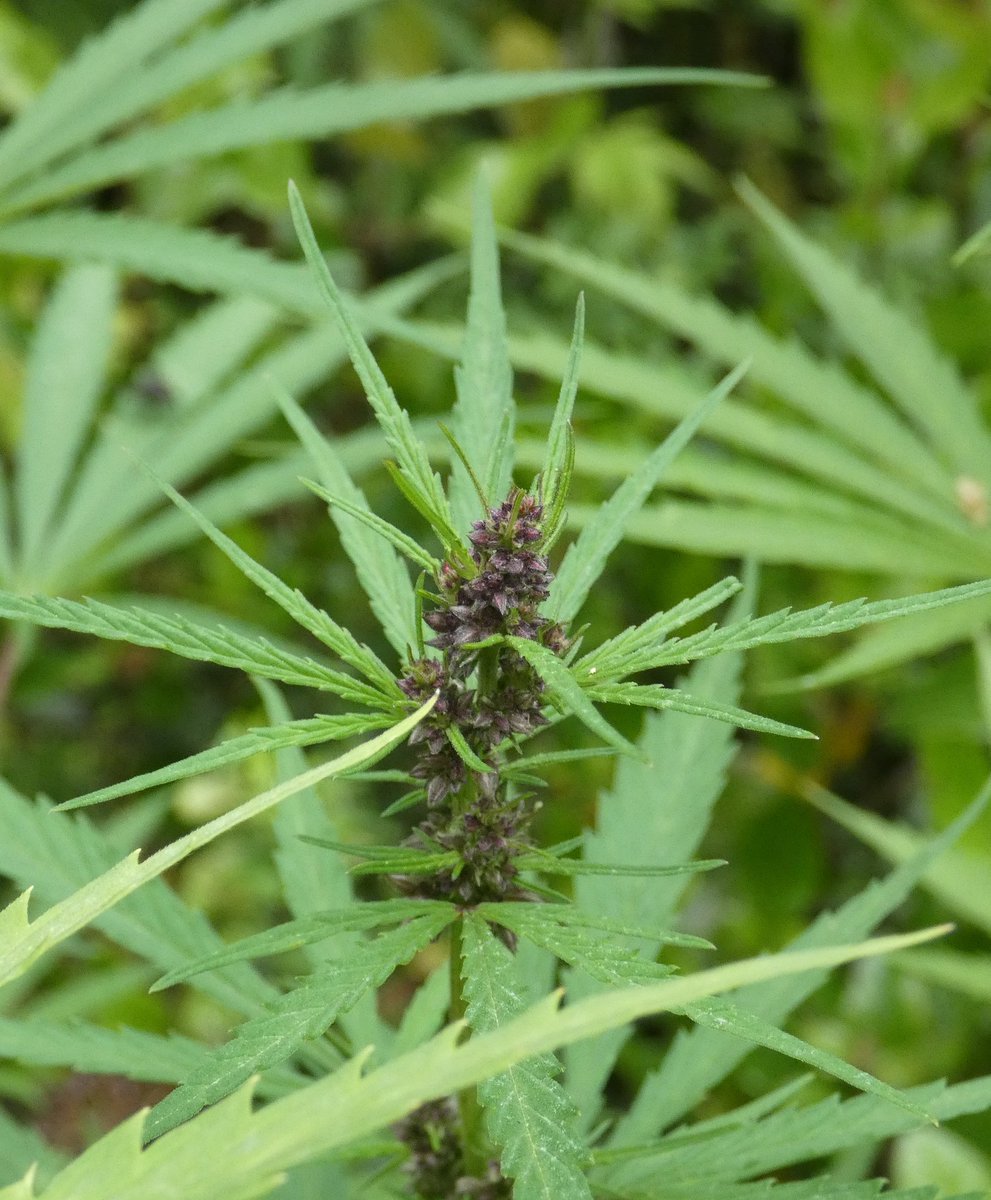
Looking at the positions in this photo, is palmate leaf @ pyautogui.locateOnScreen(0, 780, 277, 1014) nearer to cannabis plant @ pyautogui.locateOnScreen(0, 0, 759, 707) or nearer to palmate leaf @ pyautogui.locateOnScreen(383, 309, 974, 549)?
cannabis plant @ pyautogui.locateOnScreen(0, 0, 759, 707)

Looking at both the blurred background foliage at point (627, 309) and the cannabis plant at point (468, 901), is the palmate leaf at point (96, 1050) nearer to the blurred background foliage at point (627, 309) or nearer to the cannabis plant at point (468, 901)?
the cannabis plant at point (468, 901)

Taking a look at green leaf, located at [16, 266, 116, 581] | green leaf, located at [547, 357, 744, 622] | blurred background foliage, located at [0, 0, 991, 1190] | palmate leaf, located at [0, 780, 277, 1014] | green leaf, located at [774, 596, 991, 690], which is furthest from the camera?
blurred background foliage, located at [0, 0, 991, 1190]

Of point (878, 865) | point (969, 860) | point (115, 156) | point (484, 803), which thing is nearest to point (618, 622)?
point (878, 865)

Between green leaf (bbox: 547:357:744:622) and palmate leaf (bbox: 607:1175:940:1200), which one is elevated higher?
green leaf (bbox: 547:357:744:622)

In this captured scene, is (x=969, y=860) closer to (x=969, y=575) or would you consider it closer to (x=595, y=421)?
(x=969, y=575)

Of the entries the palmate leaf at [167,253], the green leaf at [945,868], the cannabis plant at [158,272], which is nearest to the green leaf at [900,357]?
the cannabis plant at [158,272]

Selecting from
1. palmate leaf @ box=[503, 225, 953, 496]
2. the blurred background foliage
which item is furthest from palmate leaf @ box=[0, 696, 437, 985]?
palmate leaf @ box=[503, 225, 953, 496]
